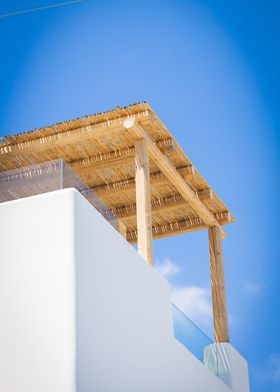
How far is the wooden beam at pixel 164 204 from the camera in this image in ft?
53.6

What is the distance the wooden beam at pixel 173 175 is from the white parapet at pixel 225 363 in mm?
2398

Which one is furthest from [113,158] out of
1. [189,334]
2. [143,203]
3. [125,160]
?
[189,334]

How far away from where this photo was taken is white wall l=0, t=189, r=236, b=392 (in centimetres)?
1021

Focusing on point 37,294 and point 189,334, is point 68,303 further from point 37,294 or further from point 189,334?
point 189,334

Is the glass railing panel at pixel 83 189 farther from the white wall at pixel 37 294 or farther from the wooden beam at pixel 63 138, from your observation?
the wooden beam at pixel 63 138

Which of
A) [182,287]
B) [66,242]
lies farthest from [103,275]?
[182,287]

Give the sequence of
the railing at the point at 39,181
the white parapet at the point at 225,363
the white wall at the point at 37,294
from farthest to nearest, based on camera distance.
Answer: the white parapet at the point at 225,363, the railing at the point at 39,181, the white wall at the point at 37,294

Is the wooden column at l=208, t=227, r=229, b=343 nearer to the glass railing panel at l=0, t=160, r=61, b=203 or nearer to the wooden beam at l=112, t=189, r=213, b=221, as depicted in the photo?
the wooden beam at l=112, t=189, r=213, b=221

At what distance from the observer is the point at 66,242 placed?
10.7 meters

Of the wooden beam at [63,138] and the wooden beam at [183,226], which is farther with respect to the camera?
the wooden beam at [183,226]

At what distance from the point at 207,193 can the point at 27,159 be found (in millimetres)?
3604

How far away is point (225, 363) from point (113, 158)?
4.27 meters

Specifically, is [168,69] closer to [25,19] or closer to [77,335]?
[25,19]

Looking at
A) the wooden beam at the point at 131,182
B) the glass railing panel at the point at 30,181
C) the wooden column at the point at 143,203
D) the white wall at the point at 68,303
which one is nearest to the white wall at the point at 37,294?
the white wall at the point at 68,303
